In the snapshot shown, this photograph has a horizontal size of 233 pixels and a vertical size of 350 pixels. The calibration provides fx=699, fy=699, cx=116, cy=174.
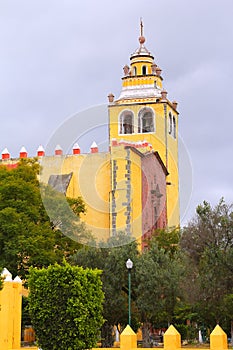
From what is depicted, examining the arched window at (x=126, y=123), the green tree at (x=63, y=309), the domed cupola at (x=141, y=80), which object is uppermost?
the domed cupola at (x=141, y=80)

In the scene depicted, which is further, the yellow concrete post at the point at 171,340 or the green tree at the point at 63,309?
the yellow concrete post at the point at 171,340

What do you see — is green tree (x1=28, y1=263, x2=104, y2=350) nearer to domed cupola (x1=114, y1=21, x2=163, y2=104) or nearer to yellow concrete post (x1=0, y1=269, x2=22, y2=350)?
yellow concrete post (x1=0, y1=269, x2=22, y2=350)

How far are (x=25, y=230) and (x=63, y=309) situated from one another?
492 inches

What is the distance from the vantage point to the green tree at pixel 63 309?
2072 cm

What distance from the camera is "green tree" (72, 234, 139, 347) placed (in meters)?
30.6

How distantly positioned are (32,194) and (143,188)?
36.1ft

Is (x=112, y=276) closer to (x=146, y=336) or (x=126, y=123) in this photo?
(x=146, y=336)

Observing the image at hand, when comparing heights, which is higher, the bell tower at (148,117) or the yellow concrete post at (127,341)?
the bell tower at (148,117)

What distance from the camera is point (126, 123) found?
50.8 m

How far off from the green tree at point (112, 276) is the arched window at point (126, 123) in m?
19.5

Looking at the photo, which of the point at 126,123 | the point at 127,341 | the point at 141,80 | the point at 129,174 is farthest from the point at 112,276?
the point at 141,80

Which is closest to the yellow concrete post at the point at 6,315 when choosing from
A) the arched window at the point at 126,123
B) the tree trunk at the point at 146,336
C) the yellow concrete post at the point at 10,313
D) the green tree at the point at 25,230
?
the yellow concrete post at the point at 10,313

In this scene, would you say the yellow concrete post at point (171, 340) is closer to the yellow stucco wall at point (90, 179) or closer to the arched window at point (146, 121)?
the yellow stucco wall at point (90, 179)

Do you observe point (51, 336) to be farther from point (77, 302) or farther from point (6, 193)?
point (6, 193)
